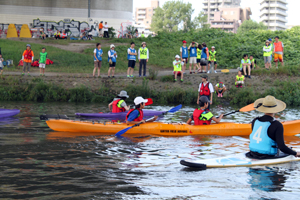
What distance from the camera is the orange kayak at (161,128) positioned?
9.60 metres

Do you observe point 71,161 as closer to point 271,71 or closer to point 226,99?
point 226,99

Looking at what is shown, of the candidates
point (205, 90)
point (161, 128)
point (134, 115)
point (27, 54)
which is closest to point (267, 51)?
point (205, 90)

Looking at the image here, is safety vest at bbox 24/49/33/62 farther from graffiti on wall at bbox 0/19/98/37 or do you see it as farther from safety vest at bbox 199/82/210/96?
graffiti on wall at bbox 0/19/98/37

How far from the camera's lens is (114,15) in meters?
38.6

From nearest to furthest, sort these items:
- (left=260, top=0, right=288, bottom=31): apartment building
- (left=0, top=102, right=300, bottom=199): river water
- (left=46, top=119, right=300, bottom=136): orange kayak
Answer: (left=0, top=102, right=300, bottom=199): river water
(left=46, top=119, right=300, bottom=136): orange kayak
(left=260, top=0, right=288, bottom=31): apartment building

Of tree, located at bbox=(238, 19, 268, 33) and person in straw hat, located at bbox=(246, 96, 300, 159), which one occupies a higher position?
tree, located at bbox=(238, 19, 268, 33)

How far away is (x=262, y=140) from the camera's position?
614 cm

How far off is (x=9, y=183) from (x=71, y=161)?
1539 millimetres

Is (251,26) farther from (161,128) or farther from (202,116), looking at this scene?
(161,128)

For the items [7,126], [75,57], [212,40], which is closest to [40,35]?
[75,57]

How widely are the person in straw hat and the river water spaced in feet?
1.30

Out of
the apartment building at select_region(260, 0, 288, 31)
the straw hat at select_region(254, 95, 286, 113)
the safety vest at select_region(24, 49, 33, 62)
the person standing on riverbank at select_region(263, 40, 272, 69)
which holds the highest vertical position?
the apartment building at select_region(260, 0, 288, 31)

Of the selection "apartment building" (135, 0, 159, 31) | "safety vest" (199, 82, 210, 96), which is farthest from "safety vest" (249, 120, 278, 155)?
"apartment building" (135, 0, 159, 31)

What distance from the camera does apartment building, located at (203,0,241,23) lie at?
403 feet
